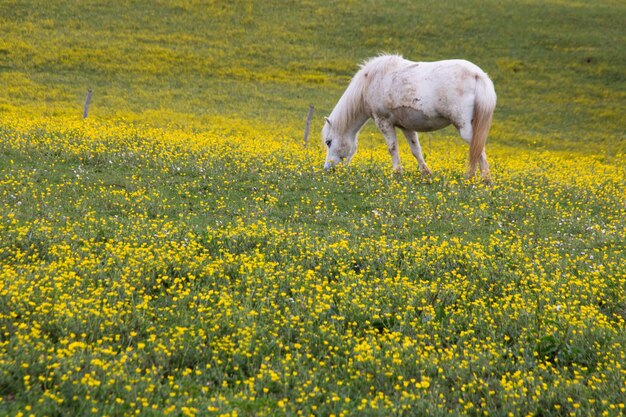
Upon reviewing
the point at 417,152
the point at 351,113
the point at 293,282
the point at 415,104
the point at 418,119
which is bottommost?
the point at 293,282

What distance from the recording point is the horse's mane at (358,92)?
44.4 feet

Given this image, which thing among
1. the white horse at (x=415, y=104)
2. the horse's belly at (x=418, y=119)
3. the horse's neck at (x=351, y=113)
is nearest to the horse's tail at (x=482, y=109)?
the white horse at (x=415, y=104)

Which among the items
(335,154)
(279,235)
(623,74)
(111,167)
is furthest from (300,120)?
(623,74)

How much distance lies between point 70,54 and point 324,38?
→ 694 inches

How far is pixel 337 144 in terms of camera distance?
47.3 feet

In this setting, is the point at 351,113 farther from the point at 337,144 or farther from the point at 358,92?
the point at 337,144

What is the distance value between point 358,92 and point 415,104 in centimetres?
154

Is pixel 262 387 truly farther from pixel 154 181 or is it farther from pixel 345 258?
pixel 154 181

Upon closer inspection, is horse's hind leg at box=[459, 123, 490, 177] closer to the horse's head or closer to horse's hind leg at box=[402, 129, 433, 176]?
horse's hind leg at box=[402, 129, 433, 176]

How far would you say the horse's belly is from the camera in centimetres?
1298

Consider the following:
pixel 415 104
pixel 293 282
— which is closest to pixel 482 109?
pixel 415 104

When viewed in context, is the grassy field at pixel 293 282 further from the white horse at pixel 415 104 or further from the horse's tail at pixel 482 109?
the horse's tail at pixel 482 109

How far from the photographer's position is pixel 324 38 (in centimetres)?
4425

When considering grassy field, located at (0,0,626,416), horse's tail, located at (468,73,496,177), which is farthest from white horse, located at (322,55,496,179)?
grassy field, located at (0,0,626,416)
